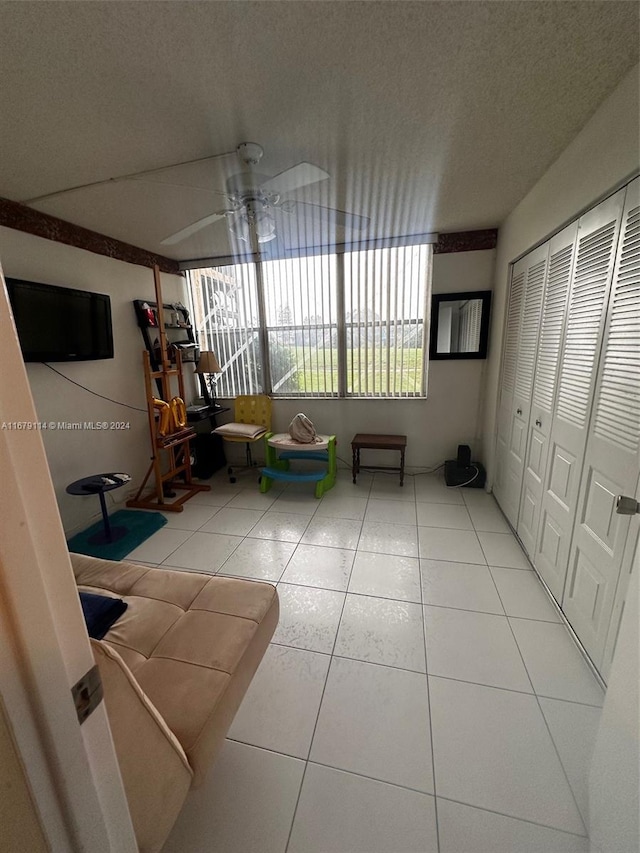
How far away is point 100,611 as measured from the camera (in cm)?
131

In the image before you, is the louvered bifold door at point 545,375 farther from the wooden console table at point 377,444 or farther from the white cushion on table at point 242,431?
the white cushion on table at point 242,431

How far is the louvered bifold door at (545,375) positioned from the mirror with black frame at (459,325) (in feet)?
3.94

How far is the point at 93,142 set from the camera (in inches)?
68.7

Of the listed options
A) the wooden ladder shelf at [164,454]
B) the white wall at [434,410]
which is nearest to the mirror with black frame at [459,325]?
the white wall at [434,410]

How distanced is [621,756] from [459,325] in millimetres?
3237

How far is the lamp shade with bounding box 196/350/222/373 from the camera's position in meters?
3.87

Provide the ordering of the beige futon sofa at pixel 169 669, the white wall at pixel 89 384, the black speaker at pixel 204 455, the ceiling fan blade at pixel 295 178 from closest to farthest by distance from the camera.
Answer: the beige futon sofa at pixel 169 669, the ceiling fan blade at pixel 295 178, the white wall at pixel 89 384, the black speaker at pixel 204 455

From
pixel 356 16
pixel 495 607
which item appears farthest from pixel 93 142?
pixel 495 607

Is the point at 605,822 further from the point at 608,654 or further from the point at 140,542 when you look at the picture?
the point at 140,542

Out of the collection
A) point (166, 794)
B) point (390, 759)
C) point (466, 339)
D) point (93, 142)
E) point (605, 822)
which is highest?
point (93, 142)

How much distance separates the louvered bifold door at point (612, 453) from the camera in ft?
4.48

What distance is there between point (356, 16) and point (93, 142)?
1422 millimetres

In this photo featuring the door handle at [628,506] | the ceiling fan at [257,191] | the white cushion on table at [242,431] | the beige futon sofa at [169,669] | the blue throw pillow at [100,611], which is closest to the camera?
the beige futon sofa at [169,669]

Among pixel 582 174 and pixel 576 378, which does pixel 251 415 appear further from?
pixel 582 174
